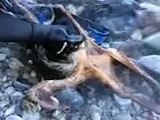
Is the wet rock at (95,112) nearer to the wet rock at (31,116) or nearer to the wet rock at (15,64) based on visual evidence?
the wet rock at (31,116)

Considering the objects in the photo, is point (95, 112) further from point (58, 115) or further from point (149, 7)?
point (149, 7)

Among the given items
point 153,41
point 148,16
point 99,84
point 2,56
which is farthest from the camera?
point 148,16

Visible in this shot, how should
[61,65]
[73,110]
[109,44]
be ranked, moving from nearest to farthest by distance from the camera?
[73,110]
[61,65]
[109,44]

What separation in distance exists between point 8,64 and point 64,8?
Answer: 1.11ft

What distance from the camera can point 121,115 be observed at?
1.64 metres

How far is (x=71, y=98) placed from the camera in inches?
65.0

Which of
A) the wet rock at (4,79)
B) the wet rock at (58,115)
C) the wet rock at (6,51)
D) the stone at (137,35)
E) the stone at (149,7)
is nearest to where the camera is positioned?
the wet rock at (58,115)

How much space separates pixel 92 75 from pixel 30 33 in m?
0.27

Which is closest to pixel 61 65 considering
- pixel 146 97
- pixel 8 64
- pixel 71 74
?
pixel 71 74

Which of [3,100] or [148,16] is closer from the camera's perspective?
[3,100]

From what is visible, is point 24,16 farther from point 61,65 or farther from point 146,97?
point 146,97

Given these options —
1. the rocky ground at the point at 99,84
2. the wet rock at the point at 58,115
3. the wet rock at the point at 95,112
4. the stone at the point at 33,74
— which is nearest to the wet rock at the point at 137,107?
the rocky ground at the point at 99,84

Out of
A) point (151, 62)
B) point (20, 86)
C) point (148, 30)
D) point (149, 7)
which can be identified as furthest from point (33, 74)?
point (149, 7)

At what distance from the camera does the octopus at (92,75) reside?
5.41 ft
